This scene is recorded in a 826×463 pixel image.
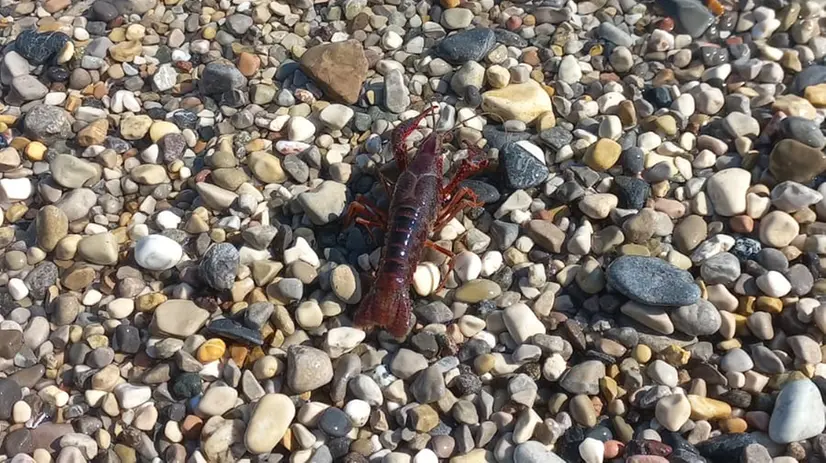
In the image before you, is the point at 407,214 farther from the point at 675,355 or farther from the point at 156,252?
the point at 675,355

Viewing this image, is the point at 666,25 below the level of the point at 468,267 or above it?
above

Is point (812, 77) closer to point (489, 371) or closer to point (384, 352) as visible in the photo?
point (489, 371)

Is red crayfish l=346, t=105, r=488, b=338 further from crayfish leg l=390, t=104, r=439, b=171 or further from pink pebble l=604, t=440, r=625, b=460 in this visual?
pink pebble l=604, t=440, r=625, b=460

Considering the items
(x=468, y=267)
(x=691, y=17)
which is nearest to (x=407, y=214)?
(x=468, y=267)

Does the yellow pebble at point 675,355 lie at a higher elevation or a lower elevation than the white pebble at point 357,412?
higher

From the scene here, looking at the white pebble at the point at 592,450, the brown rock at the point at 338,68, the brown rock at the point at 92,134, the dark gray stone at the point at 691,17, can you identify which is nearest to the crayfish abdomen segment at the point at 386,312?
the white pebble at the point at 592,450

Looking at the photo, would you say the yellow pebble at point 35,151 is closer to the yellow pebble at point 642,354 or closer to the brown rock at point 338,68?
the brown rock at point 338,68
